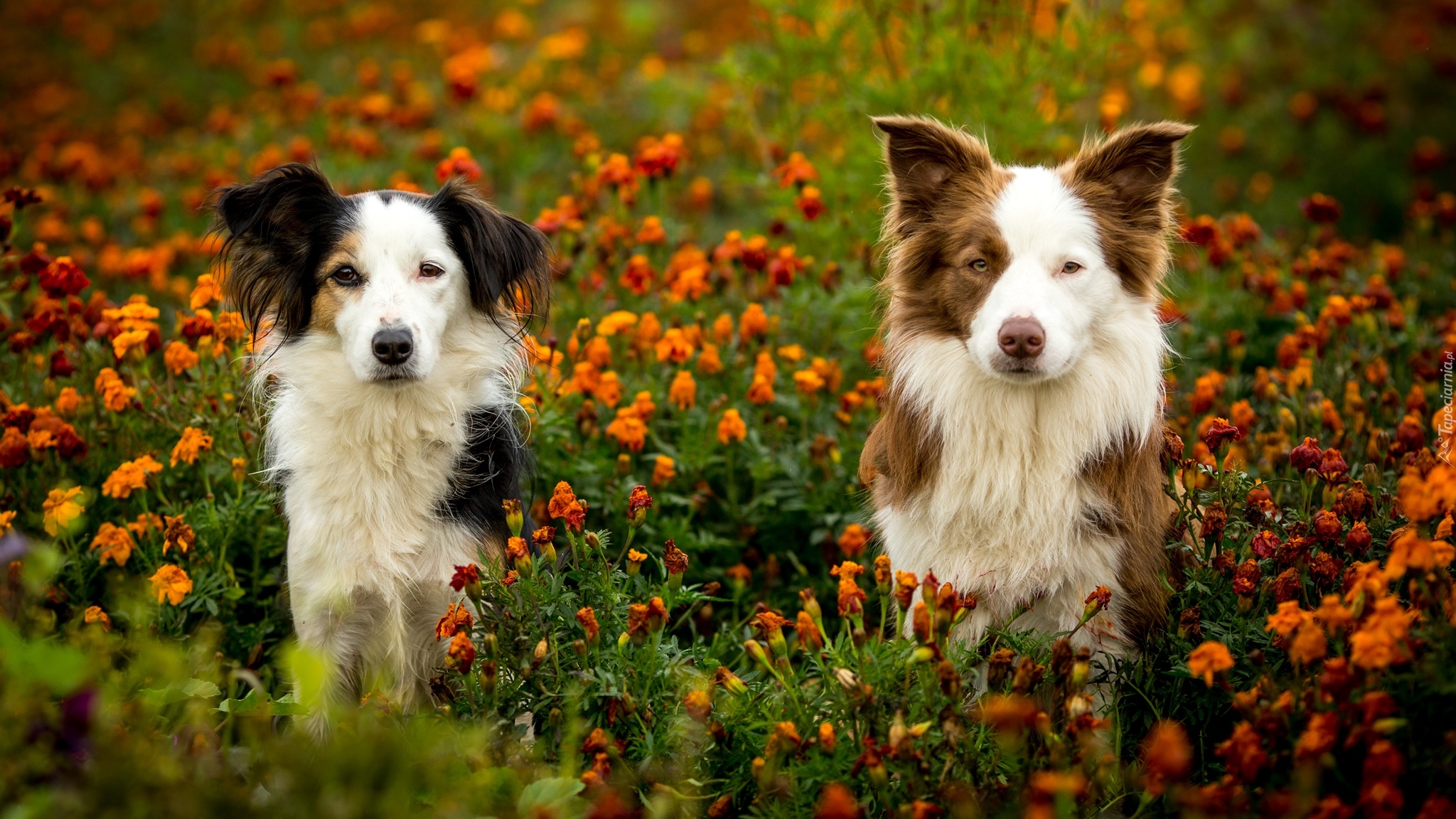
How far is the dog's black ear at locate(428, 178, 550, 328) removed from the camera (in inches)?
133

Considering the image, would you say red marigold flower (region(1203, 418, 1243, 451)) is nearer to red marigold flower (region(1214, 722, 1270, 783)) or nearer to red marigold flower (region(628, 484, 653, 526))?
red marigold flower (region(1214, 722, 1270, 783))

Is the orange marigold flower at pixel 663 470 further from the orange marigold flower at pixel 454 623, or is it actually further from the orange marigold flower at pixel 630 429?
the orange marigold flower at pixel 454 623

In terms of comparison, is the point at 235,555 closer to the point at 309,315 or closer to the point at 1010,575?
the point at 309,315

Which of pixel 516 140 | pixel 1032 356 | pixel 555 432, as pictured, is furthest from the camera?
pixel 516 140

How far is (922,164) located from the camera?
11.3ft

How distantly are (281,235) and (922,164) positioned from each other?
1.92 meters

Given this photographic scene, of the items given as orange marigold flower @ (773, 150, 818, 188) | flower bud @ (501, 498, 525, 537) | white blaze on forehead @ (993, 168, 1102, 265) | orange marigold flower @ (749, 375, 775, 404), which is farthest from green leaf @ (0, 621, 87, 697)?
orange marigold flower @ (773, 150, 818, 188)

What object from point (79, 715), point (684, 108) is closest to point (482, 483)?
point (79, 715)

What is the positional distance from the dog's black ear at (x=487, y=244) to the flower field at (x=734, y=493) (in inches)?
20.6

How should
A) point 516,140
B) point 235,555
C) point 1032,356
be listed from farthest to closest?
point 516,140 < point 235,555 < point 1032,356

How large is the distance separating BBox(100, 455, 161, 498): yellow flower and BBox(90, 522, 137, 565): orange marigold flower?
0.12m

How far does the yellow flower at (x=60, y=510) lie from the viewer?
3166 mm

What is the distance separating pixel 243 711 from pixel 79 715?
35.2 inches

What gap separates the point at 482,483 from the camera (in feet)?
11.0
